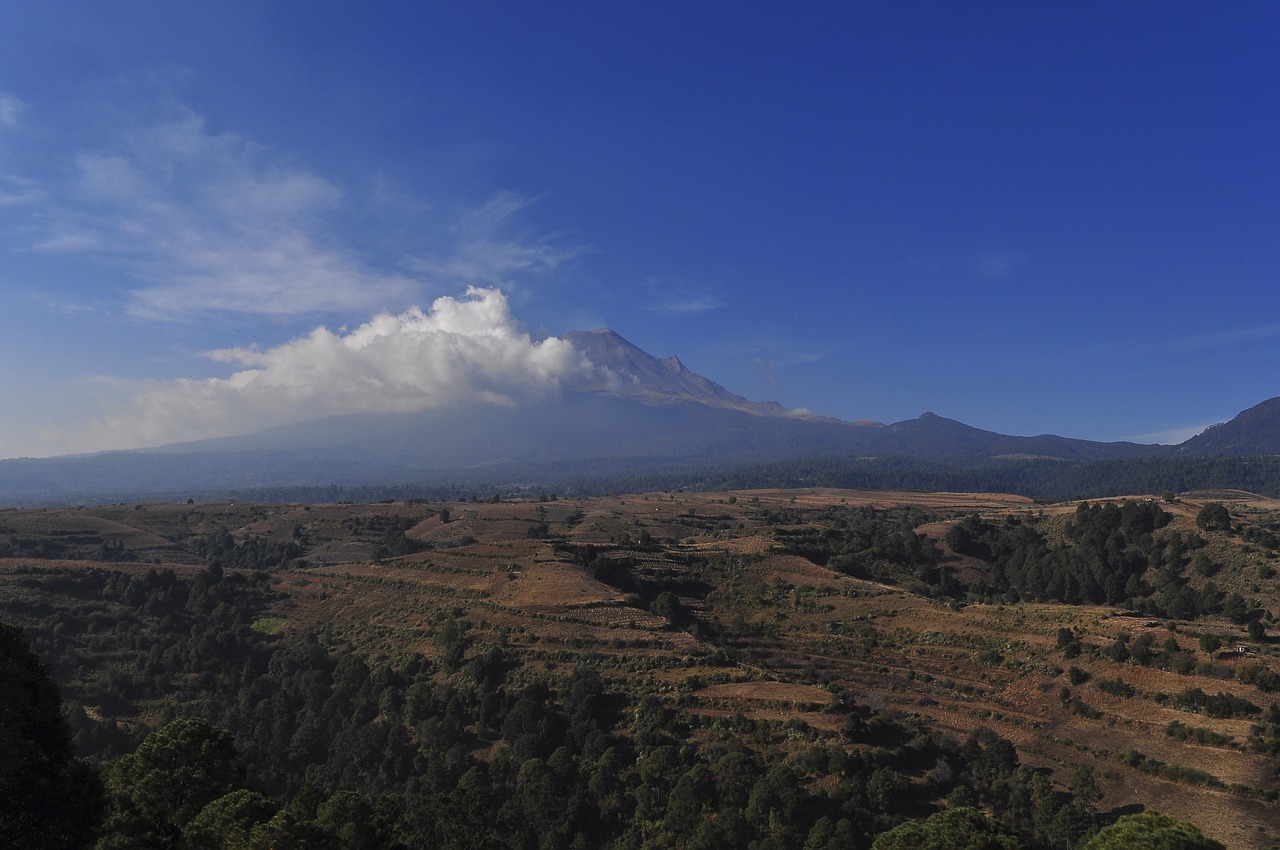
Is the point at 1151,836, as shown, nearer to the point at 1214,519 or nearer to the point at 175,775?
the point at 175,775

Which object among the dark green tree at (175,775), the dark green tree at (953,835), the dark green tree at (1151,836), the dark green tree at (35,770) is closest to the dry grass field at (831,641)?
the dark green tree at (1151,836)

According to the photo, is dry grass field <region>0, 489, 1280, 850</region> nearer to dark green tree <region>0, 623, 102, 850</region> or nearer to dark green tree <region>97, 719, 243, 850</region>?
dark green tree <region>97, 719, 243, 850</region>

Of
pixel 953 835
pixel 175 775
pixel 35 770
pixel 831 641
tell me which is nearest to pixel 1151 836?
pixel 953 835

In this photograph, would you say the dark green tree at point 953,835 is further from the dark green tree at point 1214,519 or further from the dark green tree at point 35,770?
the dark green tree at point 1214,519

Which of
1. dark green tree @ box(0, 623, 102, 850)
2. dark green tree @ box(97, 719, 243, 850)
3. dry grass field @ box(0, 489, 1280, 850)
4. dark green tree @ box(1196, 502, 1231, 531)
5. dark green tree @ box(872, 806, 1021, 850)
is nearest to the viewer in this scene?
dark green tree @ box(0, 623, 102, 850)

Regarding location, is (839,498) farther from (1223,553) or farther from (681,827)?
(681,827)

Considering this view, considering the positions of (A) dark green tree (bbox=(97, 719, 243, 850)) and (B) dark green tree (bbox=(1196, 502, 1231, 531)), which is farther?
(B) dark green tree (bbox=(1196, 502, 1231, 531))

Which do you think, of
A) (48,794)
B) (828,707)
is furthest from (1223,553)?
(48,794)

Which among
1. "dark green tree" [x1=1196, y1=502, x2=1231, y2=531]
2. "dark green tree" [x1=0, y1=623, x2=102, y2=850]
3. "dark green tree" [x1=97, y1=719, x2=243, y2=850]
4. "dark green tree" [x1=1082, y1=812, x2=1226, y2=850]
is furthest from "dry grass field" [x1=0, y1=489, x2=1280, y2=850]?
"dark green tree" [x1=0, y1=623, x2=102, y2=850]
